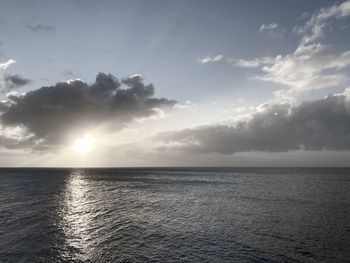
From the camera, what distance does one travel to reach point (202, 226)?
40.8 meters

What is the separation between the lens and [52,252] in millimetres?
28969

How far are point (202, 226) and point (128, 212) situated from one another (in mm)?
17297

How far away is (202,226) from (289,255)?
1470 cm

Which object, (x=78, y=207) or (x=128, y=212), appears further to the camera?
(x=78, y=207)

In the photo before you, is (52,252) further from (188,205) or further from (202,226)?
(188,205)

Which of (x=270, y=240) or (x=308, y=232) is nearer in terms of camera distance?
(x=270, y=240)

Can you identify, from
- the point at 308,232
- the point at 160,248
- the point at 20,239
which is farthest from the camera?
the point at 308,232

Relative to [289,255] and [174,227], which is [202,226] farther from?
[289,255]

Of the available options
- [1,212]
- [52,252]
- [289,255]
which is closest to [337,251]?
[289,255]

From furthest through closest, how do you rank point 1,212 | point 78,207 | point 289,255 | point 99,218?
point 78,207, point 1,212, point 99,218, point 289,255

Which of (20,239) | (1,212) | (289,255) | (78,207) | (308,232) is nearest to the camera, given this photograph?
(289,255)

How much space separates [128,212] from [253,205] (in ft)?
91.7

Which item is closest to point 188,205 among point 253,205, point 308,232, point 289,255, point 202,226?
point 253,205

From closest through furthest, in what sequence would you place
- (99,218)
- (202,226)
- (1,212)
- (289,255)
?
1. (289,255)
2. (202,226)
3. (99,218)
4. (1,212)
